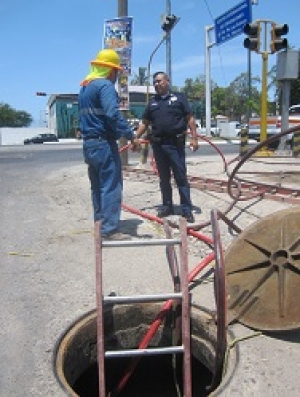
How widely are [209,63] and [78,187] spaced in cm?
2150

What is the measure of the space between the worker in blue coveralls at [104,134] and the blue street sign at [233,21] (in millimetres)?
15558

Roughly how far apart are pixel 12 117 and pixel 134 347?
9457 cm

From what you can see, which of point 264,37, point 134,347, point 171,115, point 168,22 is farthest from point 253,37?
point 134,347

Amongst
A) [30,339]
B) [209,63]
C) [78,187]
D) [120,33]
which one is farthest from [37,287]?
[209,63]

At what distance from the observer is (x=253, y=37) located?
43.5 feet

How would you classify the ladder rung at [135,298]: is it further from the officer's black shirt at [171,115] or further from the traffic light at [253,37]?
the traffic light at [253,37]

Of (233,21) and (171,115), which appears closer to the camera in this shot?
(171,115)

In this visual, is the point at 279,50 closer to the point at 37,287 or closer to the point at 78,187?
A: the point at 78,187

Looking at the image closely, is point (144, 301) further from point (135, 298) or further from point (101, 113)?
point (101, 113)

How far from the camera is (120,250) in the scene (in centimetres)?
512

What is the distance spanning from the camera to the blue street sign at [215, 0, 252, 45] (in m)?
20.0

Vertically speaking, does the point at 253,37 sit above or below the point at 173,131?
above

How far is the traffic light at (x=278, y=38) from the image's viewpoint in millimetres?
13008

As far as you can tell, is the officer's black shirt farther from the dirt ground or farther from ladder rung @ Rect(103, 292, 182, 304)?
ladder rung @ Rect(103, 292, 182, 304)
